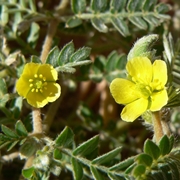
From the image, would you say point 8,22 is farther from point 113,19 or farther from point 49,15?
point 113,19

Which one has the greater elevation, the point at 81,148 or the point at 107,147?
the point at 81,148

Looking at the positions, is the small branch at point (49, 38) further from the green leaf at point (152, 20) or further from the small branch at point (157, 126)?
the small branch at point (157, 126)

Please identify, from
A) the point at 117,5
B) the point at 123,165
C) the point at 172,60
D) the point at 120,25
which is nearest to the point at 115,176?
the point at 123,165

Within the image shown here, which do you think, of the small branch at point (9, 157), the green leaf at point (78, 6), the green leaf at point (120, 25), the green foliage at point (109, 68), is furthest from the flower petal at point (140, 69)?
the small branch at point (9, 157)

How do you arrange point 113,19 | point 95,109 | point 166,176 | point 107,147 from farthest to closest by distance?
point 95,109
point 107,147
point 113,19
point 166,176

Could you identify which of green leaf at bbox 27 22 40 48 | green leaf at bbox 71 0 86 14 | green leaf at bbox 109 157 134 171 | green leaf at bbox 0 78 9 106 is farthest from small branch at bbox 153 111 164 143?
green leaf at bbox 27 22 40 48

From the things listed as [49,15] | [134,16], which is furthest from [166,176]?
[49,15]

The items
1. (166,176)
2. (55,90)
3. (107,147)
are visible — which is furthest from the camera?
(107,147)

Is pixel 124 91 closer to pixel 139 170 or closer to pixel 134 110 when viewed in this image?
pixel 134 110
